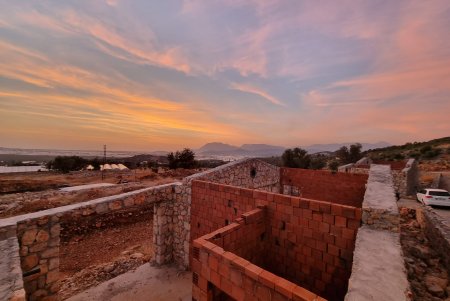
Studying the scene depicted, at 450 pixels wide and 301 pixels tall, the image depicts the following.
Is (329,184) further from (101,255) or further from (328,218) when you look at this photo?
(101,255)

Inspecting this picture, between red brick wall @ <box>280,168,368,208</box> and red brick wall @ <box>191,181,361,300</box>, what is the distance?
5.96m

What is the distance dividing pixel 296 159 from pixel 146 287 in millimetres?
26163

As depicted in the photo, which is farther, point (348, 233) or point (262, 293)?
point (348, 233)

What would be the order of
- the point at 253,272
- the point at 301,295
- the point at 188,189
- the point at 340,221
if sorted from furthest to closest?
the point at 188,189 < the point at 340,221 < the point at 253,272 < the point at 301,295

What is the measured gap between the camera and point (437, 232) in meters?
5.79

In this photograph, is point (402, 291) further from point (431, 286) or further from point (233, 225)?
point (431, 286)

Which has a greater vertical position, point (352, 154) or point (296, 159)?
point (352, 154)

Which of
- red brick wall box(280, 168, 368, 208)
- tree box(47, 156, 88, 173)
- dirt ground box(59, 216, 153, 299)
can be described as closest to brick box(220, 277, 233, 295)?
dirt ground box(59, 216, 153, 299)

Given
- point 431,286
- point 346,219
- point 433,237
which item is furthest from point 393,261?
point 433,237

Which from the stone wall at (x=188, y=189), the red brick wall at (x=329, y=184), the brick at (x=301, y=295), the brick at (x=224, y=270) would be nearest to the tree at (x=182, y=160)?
the red brick wall at (x=329, y=184)

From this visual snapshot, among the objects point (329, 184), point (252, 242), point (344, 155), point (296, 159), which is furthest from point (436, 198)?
point (344, 155)

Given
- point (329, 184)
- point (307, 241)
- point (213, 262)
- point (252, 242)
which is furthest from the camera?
point (329, 184)

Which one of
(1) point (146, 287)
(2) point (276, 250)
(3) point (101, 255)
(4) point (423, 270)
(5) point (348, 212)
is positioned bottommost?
(3) point (101, 255)

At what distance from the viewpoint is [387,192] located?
4664 millimetres
